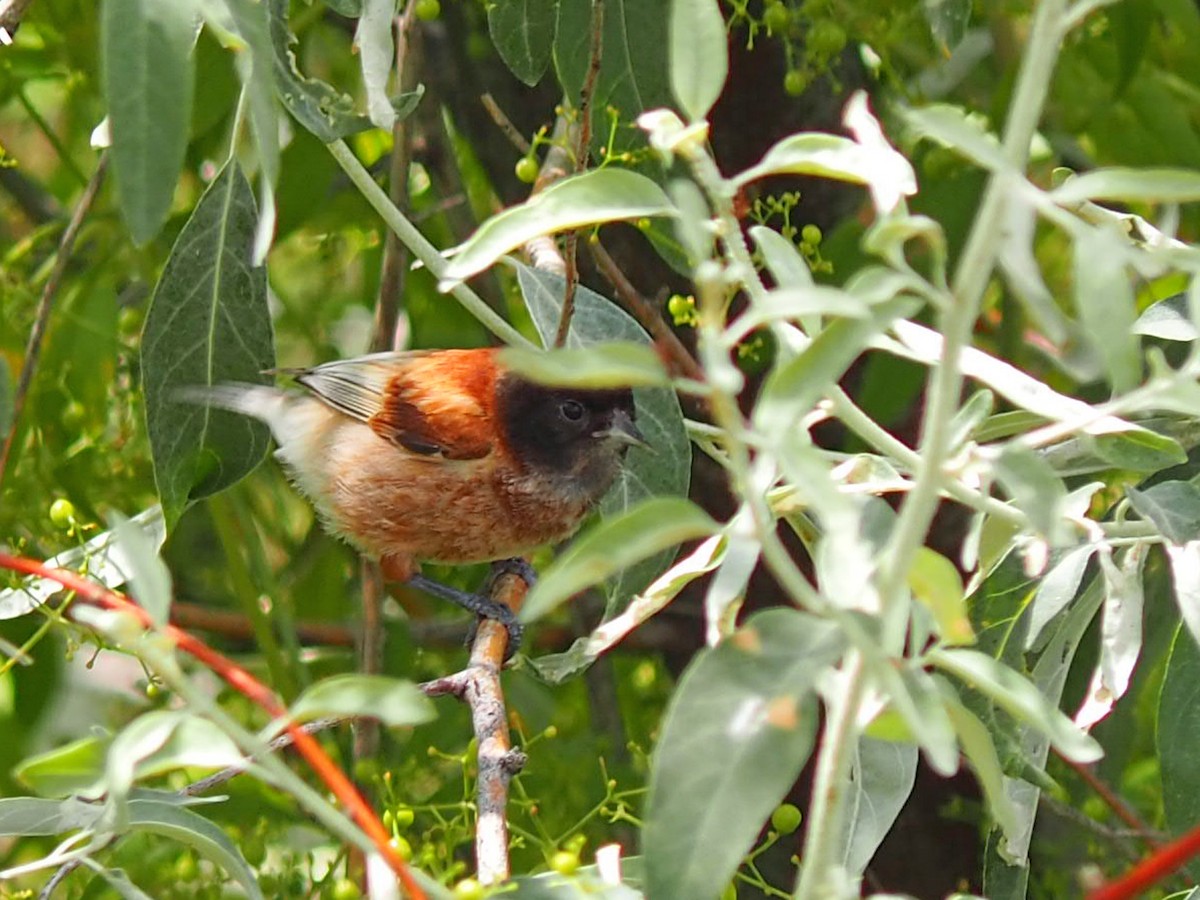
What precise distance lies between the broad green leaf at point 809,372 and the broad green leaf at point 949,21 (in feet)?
4.53

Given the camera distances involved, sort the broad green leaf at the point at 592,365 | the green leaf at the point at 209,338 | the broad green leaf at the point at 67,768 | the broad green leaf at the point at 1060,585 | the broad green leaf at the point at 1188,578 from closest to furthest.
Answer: the broad green leaf at the point at 592,365 → the broad green leaf at the point at 67,768 → the broad green leaf at the point at 1188,578 → the broad green leaf at the point at 1060,585 → the green leaf at the point at 209,338

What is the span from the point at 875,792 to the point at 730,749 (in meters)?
0.79

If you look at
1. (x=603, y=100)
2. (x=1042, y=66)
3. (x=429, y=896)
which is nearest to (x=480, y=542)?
(x=603, y=100)

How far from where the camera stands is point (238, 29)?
1.96 meters

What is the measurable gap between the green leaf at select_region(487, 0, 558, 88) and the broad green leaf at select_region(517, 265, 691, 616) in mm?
357

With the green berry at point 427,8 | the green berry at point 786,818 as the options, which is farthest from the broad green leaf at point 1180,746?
the green berry at point 427,8

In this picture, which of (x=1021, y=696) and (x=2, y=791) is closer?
(x=1021, y=696)

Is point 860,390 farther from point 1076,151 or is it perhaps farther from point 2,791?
point 2,791

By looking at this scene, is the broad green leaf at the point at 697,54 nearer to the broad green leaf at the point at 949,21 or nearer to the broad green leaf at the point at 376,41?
the broad green leaf at the point at 376,41

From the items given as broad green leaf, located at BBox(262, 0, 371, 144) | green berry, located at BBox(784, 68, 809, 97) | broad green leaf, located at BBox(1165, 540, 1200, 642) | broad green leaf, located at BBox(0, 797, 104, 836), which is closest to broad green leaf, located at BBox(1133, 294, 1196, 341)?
broad green leaf, located at BBox(1165, 540, 1200, 642)

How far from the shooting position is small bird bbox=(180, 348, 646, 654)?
12.3ft

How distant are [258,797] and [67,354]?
1.15 metres

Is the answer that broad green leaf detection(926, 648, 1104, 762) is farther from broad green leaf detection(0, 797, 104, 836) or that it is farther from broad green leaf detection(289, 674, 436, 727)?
broad green leaf detection(0, 797, 104, 836)

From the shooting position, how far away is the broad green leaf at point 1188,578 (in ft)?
6.65
